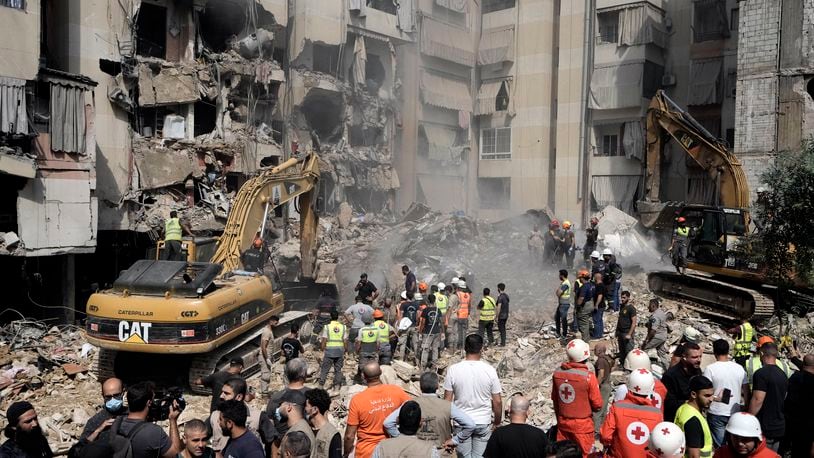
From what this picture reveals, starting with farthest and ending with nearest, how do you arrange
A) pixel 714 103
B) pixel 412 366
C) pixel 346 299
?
pixel 714 103
pixel 346 299
pixel 412 366

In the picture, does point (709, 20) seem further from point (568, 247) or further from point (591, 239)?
point (568, 247)

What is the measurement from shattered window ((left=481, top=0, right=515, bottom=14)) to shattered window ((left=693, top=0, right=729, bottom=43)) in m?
10.2

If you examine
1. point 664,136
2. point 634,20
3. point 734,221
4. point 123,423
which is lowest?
point 123,423

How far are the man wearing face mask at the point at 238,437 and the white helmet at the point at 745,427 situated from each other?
11.1ft

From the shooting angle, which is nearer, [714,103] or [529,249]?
[529,249]

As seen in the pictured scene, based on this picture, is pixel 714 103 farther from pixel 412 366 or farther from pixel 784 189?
pixel 412 366

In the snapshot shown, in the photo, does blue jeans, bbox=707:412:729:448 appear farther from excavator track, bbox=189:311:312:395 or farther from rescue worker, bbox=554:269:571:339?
rescue worker, bbox=554:269:571:339

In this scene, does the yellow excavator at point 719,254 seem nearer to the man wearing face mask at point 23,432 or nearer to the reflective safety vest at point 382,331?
the reflective safety vest at point 382,331

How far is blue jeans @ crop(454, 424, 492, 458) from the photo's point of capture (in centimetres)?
607

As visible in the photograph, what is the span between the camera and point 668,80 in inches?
1072

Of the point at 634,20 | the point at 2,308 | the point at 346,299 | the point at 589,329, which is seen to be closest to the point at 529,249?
the point at 346,299

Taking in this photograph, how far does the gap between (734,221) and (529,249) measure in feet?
25.7

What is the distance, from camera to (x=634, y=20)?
2731 centimetres

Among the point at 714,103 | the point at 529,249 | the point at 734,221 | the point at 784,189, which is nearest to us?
the point at 784,189
